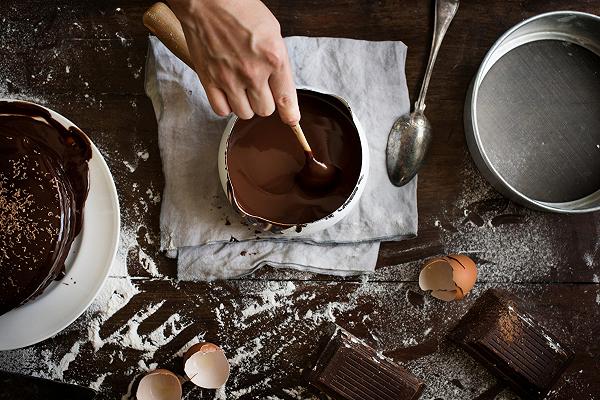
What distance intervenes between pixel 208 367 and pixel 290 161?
1.89ft

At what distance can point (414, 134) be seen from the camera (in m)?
1.58

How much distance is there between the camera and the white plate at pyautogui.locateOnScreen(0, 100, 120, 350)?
4.90ft

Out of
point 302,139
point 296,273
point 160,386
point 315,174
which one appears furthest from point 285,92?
point 160,386

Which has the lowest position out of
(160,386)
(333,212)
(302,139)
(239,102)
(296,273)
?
(160,386)

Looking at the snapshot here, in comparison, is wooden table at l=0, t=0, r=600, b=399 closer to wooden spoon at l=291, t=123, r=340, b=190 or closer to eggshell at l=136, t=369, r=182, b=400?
eggshell at l=136, t=369, r=182, b=400

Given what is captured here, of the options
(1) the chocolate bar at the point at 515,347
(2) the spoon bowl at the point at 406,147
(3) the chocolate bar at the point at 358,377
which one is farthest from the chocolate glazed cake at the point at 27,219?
(1) the chocolate bar at the point at 515,347

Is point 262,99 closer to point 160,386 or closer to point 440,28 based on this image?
point 440,28

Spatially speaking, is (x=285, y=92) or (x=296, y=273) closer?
(x=285, y=92)

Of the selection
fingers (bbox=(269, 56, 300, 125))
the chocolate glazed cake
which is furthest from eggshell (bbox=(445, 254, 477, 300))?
the chocolate glazed cake

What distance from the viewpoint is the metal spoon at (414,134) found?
158cm

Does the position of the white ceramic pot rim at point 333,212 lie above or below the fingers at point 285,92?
below

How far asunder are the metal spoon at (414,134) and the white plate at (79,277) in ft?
2.35

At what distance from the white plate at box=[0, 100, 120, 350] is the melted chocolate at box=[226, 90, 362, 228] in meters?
0.32

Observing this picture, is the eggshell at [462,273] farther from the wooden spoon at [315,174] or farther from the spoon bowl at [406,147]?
the wooden spoon at [315,174]
